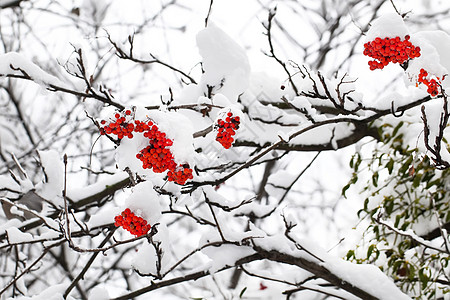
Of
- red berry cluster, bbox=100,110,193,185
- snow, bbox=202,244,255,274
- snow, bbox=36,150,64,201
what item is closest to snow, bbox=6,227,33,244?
snow, bbox=36,150,64,201

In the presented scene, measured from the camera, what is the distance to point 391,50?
182cm

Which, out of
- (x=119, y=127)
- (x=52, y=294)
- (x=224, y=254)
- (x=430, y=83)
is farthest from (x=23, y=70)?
(x=430, y=83)

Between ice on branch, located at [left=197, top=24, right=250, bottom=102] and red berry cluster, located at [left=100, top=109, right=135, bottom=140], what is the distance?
833mm

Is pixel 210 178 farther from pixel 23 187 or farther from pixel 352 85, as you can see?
pixel 23 187

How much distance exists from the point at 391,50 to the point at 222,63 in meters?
0.94

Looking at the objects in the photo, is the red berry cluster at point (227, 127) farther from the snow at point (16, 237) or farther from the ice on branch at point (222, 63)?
the snow at point (16, 237)

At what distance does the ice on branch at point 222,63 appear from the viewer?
A: 7.74ft

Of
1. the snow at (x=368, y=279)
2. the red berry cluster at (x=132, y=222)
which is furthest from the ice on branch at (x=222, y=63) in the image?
the snow at (x=368, y=279)

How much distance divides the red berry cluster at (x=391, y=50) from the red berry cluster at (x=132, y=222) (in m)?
1.25

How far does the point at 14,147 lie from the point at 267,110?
5396 mm

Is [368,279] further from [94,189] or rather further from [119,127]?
[94,189]

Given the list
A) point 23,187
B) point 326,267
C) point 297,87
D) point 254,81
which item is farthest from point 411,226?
point 23,187

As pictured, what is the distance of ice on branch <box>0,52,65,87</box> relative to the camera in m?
2.10

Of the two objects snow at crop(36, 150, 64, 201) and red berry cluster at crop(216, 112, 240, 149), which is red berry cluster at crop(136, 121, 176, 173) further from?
snow at crop(36, 150, 64, 201)
